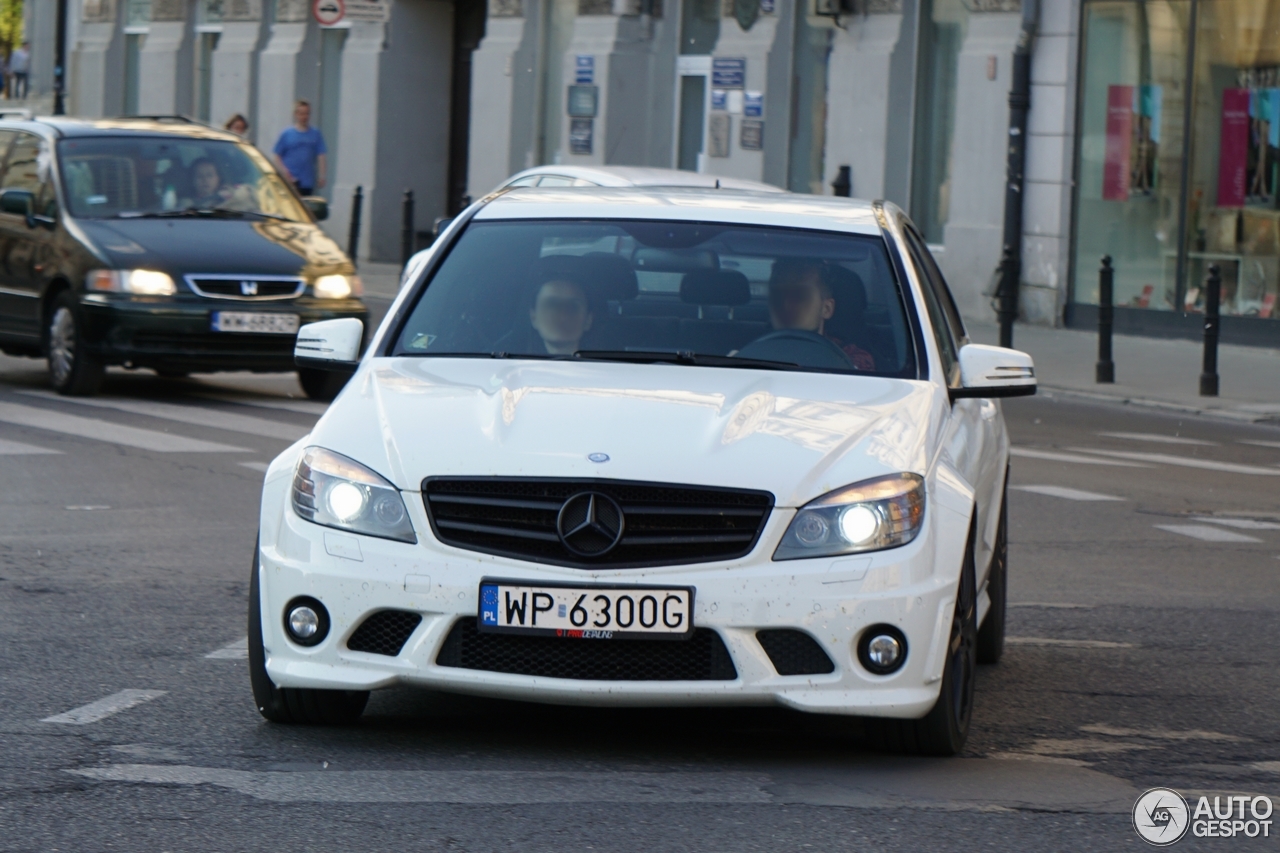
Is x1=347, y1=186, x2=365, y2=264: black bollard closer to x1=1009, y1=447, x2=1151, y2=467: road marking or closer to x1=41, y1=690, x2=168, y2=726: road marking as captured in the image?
x1=1009, y1=447, x2=1151, y2=467: road marking

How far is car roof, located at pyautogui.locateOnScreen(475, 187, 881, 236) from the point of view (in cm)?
672

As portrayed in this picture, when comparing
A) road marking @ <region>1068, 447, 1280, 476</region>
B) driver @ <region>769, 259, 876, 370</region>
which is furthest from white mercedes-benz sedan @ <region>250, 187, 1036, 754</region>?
road marking @ <region>1068, 447, 1280, 476</region>

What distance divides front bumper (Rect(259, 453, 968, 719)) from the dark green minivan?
8936 mm

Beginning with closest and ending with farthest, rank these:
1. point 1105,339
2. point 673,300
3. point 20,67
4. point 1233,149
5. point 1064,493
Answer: point 673,300, point 1064,493, point 1105,339, point 1233,149, point 20,67

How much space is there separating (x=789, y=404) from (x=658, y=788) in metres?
1.12

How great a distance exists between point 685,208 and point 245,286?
793 cm

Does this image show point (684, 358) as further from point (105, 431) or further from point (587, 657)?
point (105, 431)

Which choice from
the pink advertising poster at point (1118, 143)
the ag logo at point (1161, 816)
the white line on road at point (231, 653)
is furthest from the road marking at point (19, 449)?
the pink advertising poster at point (1118, 143)

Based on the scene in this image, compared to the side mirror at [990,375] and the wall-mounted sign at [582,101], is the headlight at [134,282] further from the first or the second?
the wall-mounted sign at [582,101]

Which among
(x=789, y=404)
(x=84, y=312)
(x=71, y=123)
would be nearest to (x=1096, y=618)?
(x=789, y=404)

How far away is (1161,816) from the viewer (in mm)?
5059

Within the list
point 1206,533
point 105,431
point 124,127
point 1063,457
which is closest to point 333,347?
point 1206,533

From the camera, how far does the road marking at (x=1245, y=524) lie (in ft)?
35.1

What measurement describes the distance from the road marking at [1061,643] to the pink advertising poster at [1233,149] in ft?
50.7
